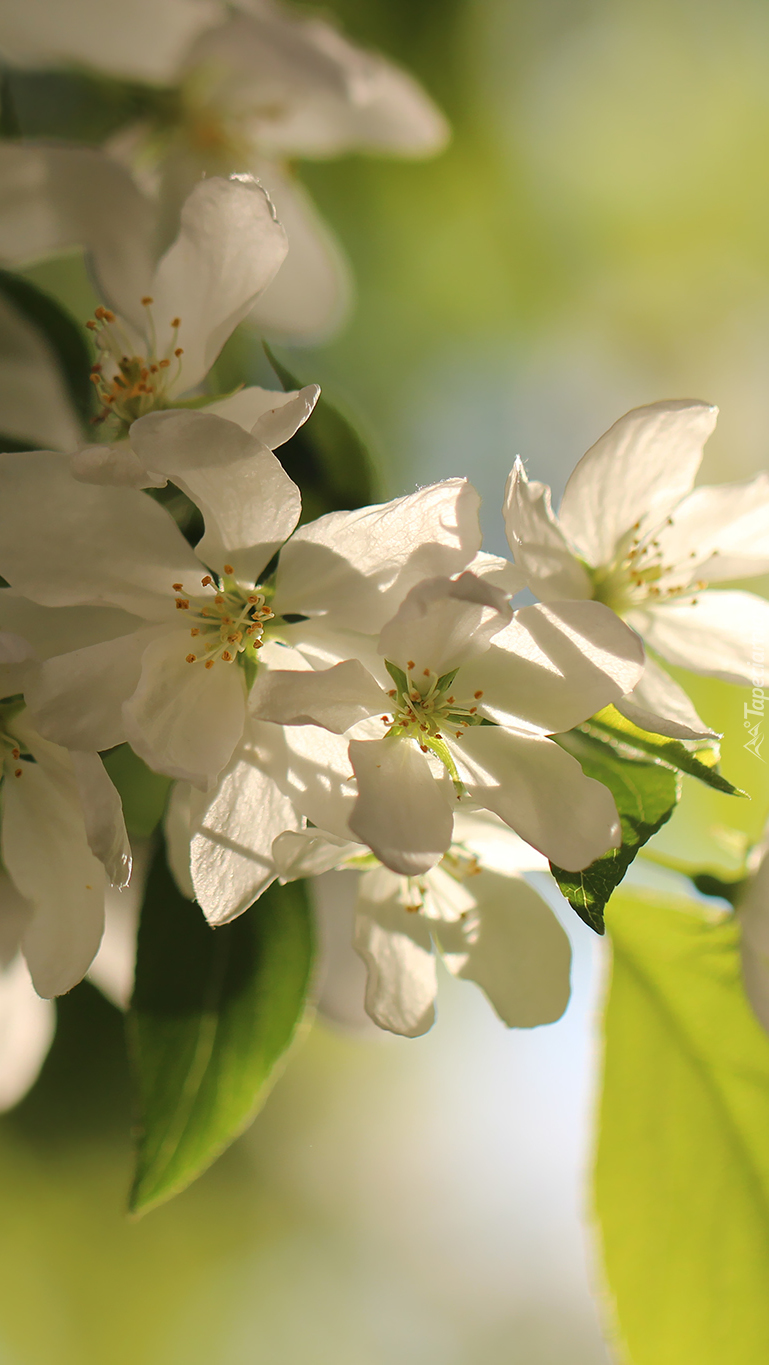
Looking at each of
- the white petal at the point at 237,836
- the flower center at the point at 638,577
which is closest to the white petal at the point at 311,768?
the white petal at the point at 237,836

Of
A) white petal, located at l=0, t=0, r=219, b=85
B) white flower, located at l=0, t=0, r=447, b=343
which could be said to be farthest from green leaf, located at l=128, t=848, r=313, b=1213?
white petal, located at l=0, t=0, r=219, b=85

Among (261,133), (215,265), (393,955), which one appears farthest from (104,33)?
(393,955)

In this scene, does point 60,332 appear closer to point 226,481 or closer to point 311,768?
point 226,481

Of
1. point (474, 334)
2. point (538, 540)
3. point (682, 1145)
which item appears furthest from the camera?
point (474, 334)

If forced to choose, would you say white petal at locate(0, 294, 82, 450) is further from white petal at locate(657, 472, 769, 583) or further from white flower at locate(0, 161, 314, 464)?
white petal at locate(657, 472, 769, 583)

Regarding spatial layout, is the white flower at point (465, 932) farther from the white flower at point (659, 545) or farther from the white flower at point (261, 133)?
the white flower at point (261, 133)

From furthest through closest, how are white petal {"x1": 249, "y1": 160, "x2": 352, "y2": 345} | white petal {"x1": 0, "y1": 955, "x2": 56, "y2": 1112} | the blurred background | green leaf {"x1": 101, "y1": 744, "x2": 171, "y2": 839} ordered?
the blurred background
white petal {"x1": 249, "y1": 160, "x2": 352, "y2": 345}
white petal {"x1": 0, "y1": 955, "x2": 56, "y2": 1112}
green leaf {"x1": 101, "y1": 744, "x2": 171, "y2": 839}

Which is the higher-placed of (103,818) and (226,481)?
(226,481)
